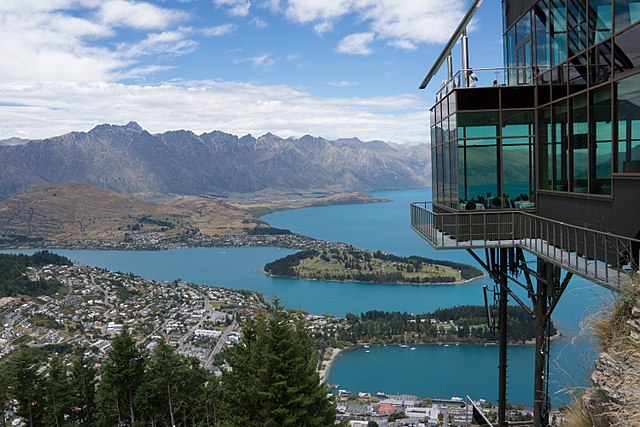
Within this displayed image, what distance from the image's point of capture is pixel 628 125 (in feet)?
18.9

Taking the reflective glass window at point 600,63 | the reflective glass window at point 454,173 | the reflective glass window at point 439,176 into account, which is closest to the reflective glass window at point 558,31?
the reflective glass window at point 600,63

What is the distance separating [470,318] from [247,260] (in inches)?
2217

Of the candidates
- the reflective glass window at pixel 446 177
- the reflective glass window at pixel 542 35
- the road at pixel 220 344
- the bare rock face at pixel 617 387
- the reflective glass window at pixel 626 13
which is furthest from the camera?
the road at pixel 220 344

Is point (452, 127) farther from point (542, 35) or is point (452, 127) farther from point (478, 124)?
point (542, 35)

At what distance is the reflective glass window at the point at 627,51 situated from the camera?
5590 millimetres

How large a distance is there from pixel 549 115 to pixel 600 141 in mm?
1507

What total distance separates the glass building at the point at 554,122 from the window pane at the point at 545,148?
0.01 metres

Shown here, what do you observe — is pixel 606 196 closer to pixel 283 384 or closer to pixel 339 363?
pixel 283 384

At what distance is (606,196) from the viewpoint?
6.13 meters

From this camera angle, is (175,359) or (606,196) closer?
(606,196)

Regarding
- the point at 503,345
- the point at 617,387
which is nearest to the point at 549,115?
the point at 503,345

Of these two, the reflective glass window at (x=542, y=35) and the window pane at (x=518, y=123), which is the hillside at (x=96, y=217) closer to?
the window pane at (x=518, y=123)

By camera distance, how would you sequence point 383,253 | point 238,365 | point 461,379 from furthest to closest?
point 383,253 < point 461,379 < point 238,365

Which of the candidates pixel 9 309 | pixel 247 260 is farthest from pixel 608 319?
pixel 247 260
